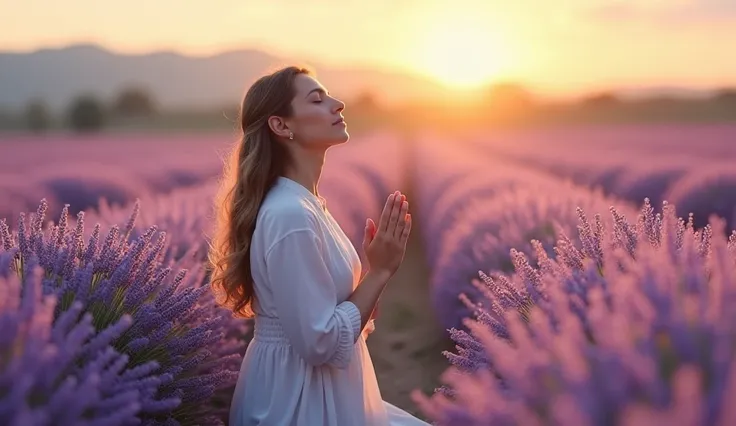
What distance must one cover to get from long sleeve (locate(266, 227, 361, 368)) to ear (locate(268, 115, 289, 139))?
0.46 metres

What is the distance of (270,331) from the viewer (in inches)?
121

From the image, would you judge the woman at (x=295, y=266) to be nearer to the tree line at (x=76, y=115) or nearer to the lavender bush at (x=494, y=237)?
the lavender bush at (x=494, y=237)

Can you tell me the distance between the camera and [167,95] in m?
172

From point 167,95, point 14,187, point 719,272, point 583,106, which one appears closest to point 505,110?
point 583,106

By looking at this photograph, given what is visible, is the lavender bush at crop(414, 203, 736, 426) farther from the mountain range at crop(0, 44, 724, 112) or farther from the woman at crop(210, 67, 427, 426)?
the mountain range at crop(0, 44, 724, 112)

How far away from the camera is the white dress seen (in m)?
2.81

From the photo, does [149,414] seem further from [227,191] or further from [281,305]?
[227,191]

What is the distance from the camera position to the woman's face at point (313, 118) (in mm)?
3115

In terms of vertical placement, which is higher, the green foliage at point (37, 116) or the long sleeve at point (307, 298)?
the long sleeve at point (307, 298)

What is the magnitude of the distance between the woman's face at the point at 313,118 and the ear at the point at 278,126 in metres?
0.02

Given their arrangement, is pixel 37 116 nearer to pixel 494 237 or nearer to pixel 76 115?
pixel 76 115

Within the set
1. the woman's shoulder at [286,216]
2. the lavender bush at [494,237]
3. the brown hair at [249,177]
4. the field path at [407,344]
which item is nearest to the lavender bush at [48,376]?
the woman's shoulder at [286,216]

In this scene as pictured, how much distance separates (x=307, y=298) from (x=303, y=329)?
0.11 meters

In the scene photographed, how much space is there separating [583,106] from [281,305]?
10774cm
